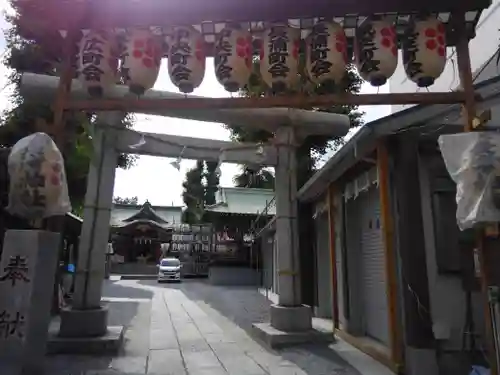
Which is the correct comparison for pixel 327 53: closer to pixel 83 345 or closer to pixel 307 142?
pixel 83 345

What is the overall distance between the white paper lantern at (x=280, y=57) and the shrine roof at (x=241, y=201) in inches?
888

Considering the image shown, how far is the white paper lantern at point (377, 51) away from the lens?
5.22m

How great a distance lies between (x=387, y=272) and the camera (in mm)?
6875

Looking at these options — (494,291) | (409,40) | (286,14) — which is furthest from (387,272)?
(286,14)

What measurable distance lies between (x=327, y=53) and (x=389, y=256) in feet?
10.9

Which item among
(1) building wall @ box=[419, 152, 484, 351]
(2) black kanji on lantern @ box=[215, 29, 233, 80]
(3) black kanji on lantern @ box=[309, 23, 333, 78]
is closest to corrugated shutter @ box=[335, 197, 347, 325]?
(1) building wall @ box=[419, 152, 484, 351]

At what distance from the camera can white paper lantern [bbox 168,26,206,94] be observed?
5.46 metres

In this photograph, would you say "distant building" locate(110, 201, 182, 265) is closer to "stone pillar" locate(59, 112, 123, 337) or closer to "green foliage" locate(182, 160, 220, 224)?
"green foliage" locate(182, 160, 220, 224)

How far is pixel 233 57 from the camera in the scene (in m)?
5.41

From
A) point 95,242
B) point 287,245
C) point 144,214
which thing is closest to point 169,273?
point 144,214

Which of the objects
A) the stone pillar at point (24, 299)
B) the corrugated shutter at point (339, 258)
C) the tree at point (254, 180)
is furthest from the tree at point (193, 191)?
the stone pillar at point (24, 299)

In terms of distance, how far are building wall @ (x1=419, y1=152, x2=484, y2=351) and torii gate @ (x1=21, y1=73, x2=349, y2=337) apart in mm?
3258

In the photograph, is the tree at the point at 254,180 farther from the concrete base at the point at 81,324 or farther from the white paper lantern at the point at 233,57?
the white paper lantern at the point at 233,57

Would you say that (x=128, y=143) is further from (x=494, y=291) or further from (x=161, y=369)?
(x=494, y=291)
